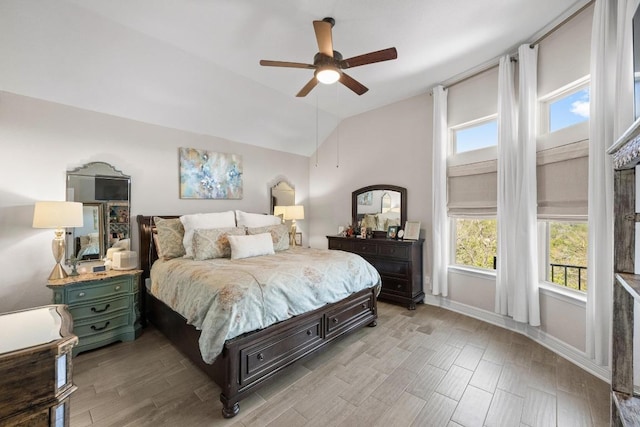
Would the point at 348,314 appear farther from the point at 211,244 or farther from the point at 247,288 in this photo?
the point at 211,244

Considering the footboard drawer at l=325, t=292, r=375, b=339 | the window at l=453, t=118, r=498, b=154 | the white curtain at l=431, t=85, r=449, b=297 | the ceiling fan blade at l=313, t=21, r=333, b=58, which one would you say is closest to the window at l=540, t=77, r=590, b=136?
the window at l=453, t=118, r=498, b=154

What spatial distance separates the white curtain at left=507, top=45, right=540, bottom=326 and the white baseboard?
0.60 ft

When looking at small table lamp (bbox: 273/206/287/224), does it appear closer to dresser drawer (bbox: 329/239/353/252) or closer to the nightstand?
dresser drawer (bbox: 329/239/353/252)

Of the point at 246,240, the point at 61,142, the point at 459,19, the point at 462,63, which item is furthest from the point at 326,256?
the point at 61,142

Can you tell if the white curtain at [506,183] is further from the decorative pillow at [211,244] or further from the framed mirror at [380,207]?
the decorative pillow at [211,244]

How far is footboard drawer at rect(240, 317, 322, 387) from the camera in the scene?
1.88 m

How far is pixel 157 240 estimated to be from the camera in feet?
10.2

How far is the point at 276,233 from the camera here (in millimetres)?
3611

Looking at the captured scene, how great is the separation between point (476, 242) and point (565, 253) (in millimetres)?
945

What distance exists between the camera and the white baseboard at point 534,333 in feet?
7.16

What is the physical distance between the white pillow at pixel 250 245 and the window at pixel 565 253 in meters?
3.09

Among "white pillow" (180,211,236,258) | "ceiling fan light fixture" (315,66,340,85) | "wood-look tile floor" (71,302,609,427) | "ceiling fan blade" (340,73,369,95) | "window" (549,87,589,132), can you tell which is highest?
"ceiling fan blade" (340,73,369,95)

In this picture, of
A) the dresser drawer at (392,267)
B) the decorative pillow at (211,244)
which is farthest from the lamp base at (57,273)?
the dresser drawer at (392,267)

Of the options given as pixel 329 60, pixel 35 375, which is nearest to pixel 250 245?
pixel 329 60
